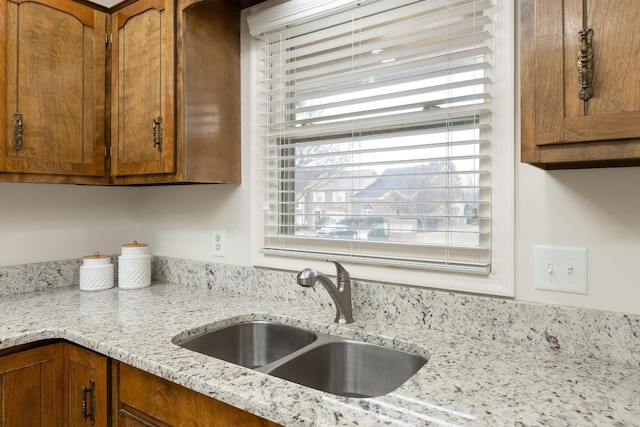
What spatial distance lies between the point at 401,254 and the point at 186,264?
3.52 feet

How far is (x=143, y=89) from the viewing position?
5.57ft

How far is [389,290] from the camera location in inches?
54.0

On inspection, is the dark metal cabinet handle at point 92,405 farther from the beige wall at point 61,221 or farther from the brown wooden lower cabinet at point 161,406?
the beige wall at point 61,221

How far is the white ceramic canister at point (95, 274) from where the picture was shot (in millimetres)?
1858

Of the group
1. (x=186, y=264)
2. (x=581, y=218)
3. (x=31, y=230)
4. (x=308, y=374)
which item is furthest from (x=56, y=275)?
(x=581, y=218)

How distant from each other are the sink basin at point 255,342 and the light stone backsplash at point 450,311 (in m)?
0.15

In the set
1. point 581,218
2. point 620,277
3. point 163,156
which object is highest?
point 163,156

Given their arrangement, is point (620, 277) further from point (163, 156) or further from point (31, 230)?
point (31, 230)

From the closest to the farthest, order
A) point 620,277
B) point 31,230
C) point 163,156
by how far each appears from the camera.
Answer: point 620,277 < point 163,156 < point 31,230

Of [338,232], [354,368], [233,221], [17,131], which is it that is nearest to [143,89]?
[17,131]

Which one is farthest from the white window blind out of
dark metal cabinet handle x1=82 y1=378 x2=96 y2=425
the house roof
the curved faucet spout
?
dark metal cabinet handle x1=82 y1=378 x2=96 y2=425

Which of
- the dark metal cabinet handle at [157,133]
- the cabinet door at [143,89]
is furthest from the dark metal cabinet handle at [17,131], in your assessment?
the dark metal cabinet handle at [157,133]

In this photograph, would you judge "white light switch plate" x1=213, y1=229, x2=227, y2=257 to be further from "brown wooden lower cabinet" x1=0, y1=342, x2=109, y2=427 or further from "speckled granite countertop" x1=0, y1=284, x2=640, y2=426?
"brown wooden lower cabinet" x1=0, y1=342, x2=109, y2=427

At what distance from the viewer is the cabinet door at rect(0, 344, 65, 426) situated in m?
1.25
